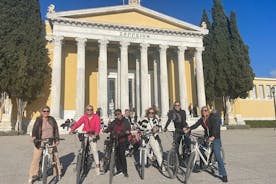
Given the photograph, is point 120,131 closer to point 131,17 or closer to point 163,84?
point 163,84

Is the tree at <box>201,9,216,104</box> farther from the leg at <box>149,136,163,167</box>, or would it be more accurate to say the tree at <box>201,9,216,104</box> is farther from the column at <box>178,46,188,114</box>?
the leg at <box>149,136,163,167</box>

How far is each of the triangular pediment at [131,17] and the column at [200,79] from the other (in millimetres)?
2545

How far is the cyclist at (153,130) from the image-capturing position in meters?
6.46

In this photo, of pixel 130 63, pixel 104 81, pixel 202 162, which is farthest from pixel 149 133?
pixel 130 63

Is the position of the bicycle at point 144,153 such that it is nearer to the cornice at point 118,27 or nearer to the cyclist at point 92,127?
the cyclist at point 92,127

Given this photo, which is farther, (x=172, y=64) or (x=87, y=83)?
(x=172, y=64)

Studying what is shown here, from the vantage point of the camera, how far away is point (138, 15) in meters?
24.3

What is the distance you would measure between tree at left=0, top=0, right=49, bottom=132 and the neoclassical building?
3.93 ft

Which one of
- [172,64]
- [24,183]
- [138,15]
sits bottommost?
[24,183]

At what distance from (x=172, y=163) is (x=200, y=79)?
63.8 feet

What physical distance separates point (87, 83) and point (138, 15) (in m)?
8.53

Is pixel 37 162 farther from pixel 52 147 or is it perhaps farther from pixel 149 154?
pixel 149 154

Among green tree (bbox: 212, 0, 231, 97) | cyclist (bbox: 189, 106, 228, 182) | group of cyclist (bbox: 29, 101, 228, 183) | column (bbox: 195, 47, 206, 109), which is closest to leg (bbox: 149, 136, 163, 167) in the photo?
group of cyclist (bbox: 29, 101, 228, 183)

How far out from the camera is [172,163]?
6.02 meters
